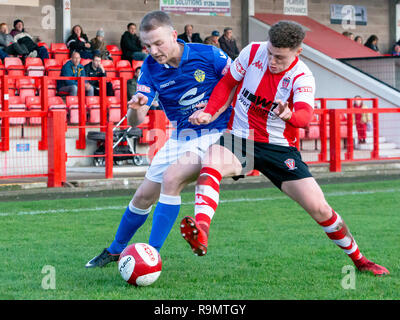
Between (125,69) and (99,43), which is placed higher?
(99,43)

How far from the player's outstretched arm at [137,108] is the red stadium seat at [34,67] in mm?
11528

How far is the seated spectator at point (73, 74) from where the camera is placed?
16.1 metres

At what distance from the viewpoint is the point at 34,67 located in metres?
16.8

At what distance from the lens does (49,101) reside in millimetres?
15641

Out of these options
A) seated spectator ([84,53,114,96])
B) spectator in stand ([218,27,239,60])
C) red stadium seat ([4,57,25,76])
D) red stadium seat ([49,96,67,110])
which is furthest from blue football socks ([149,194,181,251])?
spectator in stand ([218,27,239,60])

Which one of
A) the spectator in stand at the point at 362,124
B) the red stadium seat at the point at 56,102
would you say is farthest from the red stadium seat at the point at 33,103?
the spectator in stand at the point at 362,124

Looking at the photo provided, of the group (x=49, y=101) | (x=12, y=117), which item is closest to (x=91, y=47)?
(x=49, y=101)

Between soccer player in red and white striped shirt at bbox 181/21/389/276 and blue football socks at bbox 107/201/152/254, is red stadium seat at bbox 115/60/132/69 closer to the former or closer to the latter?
blue football socks at bbox 107/201/152/254

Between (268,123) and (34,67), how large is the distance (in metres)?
12.2

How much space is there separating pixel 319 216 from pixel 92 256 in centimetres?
217

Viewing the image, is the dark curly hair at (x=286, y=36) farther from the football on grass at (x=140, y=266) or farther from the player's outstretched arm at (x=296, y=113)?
the football on grass at (x=140, y=266)

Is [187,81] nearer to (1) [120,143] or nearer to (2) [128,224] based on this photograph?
(2) [128,224]

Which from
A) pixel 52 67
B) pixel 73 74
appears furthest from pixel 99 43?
pixel 73 74

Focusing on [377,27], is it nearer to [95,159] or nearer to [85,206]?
[95,159]
